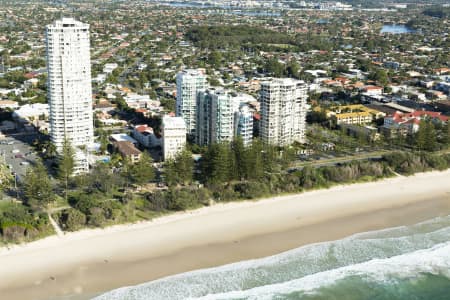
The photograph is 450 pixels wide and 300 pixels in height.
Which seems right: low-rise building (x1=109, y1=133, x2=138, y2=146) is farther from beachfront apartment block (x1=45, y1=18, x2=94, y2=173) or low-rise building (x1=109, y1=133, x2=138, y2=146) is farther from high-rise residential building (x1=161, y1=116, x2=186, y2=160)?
high-rise residential building (x1=161, y1=116, x2=186, y2=160)

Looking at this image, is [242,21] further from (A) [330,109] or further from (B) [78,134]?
(B) [78,134]

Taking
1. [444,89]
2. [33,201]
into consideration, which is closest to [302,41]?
[444,89]

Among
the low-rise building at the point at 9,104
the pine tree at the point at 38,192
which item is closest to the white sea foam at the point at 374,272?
the pine tree at the point at 38,192

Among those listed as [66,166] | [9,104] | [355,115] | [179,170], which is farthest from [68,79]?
[355,115]

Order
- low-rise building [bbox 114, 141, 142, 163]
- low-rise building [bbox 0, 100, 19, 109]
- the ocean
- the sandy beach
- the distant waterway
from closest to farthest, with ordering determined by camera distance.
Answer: the ocean, the sandy beach, low-rise building [bbox 114, 141, 142, 163], low-rise building [bbox 0, 100, 19, 109], the distant waterway

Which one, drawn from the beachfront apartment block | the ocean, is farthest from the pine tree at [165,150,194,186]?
the ocean

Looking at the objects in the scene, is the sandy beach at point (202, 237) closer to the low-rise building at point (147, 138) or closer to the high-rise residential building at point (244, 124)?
the high-rise residential building at point (244, 124)
